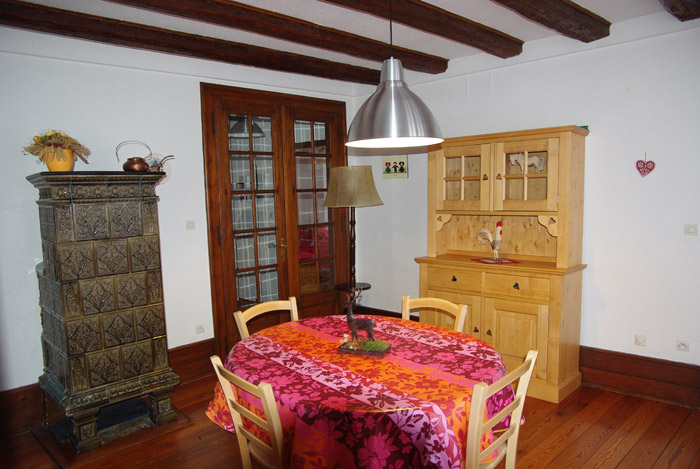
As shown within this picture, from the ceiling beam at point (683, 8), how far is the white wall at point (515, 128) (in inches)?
5.9

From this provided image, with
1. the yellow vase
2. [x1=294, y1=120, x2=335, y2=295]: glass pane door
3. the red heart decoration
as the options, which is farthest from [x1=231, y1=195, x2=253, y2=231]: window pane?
the red heart decoration

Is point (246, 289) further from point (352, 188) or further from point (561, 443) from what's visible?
point (561, 443)

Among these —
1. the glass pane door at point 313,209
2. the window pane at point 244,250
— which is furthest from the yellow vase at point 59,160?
the glass pane door at point 313,209

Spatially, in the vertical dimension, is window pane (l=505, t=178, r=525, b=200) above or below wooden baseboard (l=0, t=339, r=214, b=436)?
above

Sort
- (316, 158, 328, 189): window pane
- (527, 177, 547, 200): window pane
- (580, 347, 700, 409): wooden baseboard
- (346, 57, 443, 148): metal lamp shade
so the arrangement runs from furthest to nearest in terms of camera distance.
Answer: (316, 158, 328, 189): window pane
(527, 177, 547, 200): window pane
(580, 347, 700, 409): wooden baseboard
(346, 57, 443, 148): metal lamp shade

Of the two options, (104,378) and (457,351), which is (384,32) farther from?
(104,378)

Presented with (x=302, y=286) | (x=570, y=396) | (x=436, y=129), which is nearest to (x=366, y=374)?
(x=436, y=129)

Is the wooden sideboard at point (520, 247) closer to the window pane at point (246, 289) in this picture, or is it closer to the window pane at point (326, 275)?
the window pane at point (326, 275)

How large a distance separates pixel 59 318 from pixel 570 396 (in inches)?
136

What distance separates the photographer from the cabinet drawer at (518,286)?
323cm

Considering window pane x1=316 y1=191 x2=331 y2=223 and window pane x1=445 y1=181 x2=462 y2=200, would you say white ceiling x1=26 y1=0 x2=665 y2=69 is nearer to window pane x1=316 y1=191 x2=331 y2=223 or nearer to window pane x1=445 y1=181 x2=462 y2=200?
window pane x1=445 y1=181 x2=462 y2=200

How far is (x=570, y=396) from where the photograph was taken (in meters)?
3.35

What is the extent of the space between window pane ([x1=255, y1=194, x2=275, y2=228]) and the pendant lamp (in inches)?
95.4

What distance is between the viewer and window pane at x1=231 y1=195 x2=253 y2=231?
4.07 meters
